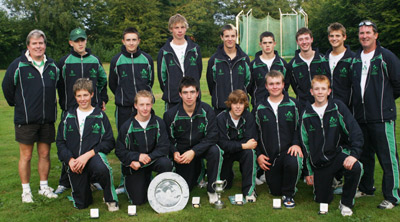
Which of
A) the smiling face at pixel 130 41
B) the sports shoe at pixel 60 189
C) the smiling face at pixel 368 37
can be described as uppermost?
the smiling face at pixel 130 41

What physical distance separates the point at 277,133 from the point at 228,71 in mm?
1211

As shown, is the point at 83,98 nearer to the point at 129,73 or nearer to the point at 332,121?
the point at 129,73

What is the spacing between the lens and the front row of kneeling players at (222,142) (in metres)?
4.49

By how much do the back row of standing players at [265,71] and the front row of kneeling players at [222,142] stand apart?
0.88ft

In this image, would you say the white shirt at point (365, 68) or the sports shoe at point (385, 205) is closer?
the sports shoe at point (385, 205)

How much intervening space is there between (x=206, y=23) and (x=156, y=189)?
46582mm

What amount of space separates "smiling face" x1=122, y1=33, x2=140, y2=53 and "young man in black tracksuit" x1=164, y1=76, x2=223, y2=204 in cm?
92

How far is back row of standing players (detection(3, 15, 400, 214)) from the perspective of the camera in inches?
174

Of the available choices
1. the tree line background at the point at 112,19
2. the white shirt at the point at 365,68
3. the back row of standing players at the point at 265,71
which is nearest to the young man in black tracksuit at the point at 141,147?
the back row of standing players at the point at 265,71

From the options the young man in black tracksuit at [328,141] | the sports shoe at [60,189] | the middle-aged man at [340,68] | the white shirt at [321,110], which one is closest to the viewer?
the young man in black tracksuit at [328,141]

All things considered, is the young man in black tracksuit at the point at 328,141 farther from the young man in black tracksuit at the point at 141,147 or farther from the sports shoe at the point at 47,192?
the sports shoe at the point at 47,192

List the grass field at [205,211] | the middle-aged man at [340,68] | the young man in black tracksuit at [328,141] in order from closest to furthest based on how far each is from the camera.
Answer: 1. the grass field at [205,211]
2. the young man in black tracksuit at [328,141]
3. the middle-aged man at [340,68]

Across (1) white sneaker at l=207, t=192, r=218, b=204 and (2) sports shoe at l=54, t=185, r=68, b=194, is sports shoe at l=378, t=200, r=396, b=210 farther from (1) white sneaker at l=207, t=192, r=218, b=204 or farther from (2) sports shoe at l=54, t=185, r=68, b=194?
(2) sports shoe at l=54, t=185, r=68, b=194

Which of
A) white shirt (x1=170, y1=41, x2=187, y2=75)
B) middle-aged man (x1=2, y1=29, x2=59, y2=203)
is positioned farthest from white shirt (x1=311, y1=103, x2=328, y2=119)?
middle-aged man (x1=2, y1=29, x2=59, y2=203)
